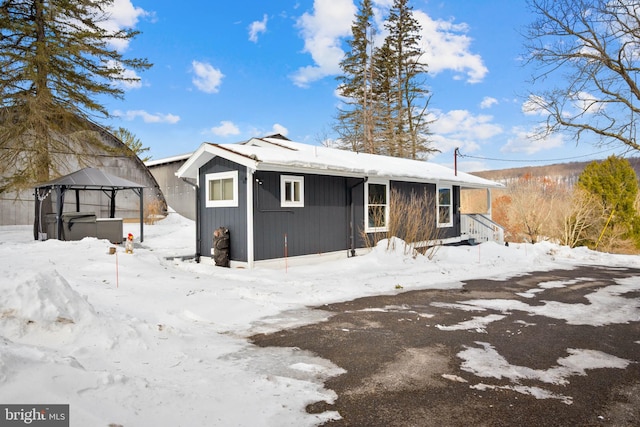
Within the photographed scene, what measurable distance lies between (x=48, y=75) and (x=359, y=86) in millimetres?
19210

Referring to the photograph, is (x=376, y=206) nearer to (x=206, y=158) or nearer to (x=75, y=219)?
(x=206, y=158)

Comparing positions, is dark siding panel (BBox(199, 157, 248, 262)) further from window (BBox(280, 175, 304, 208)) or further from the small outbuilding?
the small outbuilding

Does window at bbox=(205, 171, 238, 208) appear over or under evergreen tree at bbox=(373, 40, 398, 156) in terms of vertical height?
under

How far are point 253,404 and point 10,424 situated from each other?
4.86 ft

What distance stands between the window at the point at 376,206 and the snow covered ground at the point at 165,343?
13.0ft

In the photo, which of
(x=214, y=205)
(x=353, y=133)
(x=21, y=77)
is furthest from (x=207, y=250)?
(x=353, y=133)

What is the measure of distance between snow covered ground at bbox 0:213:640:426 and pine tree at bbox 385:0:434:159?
2202 cm

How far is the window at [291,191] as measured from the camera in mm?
10062

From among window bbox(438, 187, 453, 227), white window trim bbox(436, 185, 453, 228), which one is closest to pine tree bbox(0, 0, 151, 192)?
white window trim bbox(436, 185, 453, 228)

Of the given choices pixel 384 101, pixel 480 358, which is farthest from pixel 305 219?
pixel 384 101

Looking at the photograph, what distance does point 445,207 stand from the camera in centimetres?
1580

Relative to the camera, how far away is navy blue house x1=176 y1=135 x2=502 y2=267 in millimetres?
9555

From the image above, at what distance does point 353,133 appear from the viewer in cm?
2873

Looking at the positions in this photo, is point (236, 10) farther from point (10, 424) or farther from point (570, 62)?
point (10, 424)
